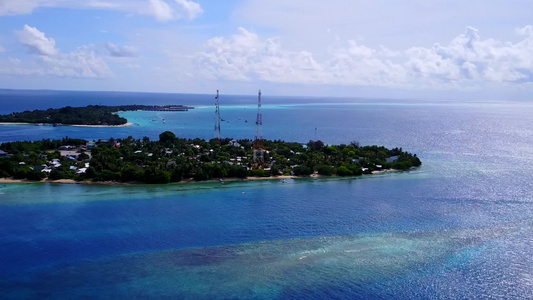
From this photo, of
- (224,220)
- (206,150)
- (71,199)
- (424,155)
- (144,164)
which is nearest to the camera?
(224,220)

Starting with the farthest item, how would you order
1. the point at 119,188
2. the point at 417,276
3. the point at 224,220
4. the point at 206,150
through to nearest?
1. the point at 206,150
2. the point at 119,188
3. the point at 224,220
4. the point at 417,276

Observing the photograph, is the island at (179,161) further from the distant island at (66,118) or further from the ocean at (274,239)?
the distant island at (66,118)

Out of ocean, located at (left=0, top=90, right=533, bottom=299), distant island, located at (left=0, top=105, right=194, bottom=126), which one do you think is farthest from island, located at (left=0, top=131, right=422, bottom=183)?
distant island, located at (left=0, top=105, right=194, bottom=126)

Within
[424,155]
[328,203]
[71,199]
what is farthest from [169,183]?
[424,155]

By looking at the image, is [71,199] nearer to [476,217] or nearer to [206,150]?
[206,150]

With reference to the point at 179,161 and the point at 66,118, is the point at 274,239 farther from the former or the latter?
the point at 66,118

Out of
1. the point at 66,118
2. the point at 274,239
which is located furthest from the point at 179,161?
the point at 66,118

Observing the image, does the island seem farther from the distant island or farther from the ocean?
the distant island
